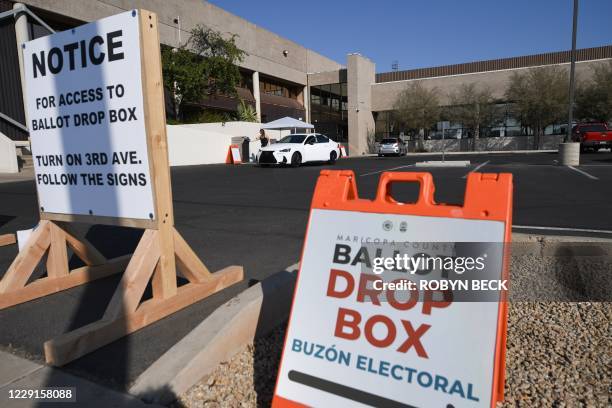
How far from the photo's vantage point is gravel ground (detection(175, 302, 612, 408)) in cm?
206

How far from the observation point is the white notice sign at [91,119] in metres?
2.88

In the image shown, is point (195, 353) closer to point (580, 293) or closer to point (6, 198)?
point (580, 293)

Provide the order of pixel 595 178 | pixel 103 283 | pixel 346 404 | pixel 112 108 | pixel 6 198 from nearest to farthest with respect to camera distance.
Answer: pixel 346 404, pixel 112 108, pixel 103 283, pixel 6 198, pixel 595 178

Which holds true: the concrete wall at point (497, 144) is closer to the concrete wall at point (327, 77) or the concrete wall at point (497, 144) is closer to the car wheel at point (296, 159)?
the concrete wall at point (327, 77)

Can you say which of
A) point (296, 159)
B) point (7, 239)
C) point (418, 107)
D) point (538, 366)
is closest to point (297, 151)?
point (296, 159)

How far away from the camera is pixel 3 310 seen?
3262 mm

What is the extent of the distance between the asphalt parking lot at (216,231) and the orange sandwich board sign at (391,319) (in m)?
1.12

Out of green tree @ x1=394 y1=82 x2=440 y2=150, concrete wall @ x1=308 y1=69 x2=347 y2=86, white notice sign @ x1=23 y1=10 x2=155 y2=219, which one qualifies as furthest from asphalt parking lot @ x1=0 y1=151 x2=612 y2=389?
concrete wall @ x1=308 y1=69 x2=347 y2=86

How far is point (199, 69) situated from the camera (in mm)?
23719

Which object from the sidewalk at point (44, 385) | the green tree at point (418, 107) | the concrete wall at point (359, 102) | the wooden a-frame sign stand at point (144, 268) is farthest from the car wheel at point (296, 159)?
the green tree at point (418, 107)

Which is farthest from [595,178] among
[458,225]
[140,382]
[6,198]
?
[6,198]

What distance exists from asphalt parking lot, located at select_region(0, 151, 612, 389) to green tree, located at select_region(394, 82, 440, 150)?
98.2ft

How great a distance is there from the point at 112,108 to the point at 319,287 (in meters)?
2.05

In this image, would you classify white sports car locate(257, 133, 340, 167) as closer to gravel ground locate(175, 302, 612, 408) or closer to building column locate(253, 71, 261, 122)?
building column locate(253, 71, 261, 122)
